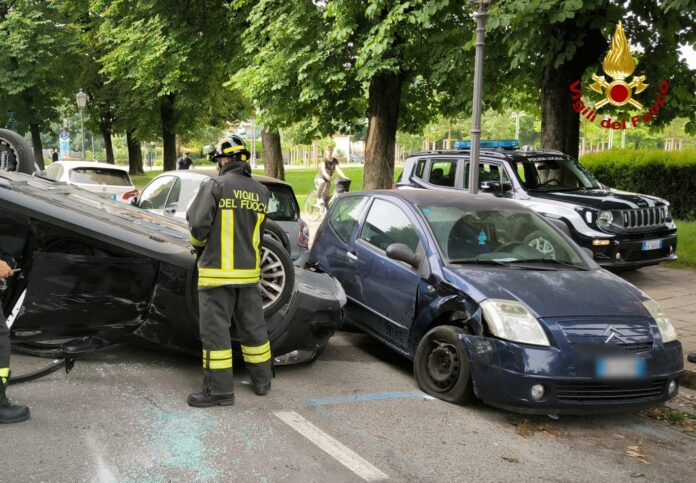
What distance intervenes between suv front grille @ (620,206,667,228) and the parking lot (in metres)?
4.81

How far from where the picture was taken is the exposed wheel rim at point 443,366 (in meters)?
5.09

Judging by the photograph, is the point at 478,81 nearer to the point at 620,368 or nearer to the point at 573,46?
the point at 573,46

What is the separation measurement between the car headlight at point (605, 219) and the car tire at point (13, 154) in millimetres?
6921

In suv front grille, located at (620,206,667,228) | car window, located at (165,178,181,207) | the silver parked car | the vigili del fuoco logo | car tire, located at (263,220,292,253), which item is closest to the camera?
car tire, located at (263,220,292,253)

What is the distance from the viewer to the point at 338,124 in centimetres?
1780

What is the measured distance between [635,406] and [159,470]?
308 centimetres

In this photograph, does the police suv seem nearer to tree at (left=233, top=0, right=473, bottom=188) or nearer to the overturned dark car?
tree at (left=233, top=0, right=473, bottom=188)

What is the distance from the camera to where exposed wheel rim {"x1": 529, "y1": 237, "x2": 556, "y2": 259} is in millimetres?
5887

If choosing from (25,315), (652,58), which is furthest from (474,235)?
(652,58)

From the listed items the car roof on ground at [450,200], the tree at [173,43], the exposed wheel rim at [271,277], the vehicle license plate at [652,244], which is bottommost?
the vehicle license plate at [652,244]

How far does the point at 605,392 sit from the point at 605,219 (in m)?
5.21

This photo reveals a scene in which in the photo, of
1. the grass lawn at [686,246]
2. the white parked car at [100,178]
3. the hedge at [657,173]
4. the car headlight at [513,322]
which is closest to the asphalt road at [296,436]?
the car headlight at [513,322]

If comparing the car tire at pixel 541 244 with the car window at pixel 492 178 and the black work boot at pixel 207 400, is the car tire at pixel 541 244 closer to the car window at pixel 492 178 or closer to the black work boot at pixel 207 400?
the black work boot at pixel 207 400

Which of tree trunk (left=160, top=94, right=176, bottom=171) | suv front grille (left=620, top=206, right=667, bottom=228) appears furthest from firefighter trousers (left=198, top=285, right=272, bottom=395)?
tree trunk (left=160, top=94, right=176, bottom=171)
